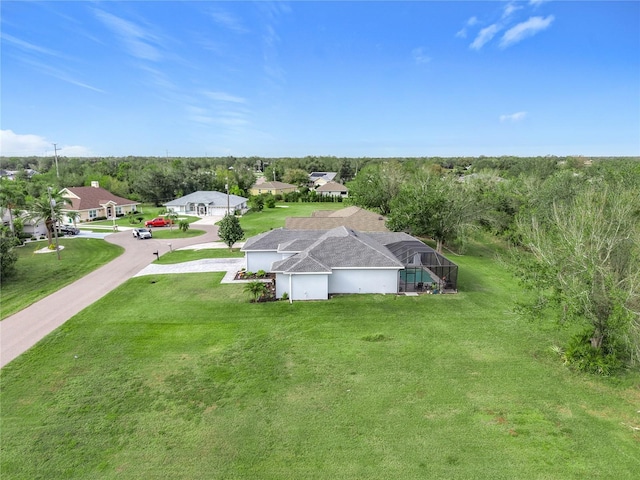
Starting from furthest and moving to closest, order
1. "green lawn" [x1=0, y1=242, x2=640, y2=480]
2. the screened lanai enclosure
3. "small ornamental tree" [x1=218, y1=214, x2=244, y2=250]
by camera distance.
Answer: "small ornamental tree" [x1=218, y1=214, x2=244, y2=250] → the screened lanai enclosure → "green lawn" [x1=0, y1=242, x2=640, y2=480]

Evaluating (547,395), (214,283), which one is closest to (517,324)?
(547,395)

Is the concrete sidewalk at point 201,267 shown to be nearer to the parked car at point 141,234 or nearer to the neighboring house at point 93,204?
the parked car at point 141,234

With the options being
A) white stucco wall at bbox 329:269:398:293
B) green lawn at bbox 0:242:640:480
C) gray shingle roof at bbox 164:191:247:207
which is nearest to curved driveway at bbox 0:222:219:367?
green lawn at bbox 0:242:640:480

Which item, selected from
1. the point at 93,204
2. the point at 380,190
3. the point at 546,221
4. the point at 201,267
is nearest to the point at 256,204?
the point at 93,204

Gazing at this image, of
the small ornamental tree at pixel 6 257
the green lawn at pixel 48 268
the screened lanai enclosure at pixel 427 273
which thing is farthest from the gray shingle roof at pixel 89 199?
the screened lanai enclosure at pixel 427 273

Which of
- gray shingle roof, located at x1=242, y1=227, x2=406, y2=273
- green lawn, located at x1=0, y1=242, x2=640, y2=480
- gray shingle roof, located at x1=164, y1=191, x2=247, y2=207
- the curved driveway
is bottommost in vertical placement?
green lawn, located at x1=0, y1=242, x2=640, y2=480

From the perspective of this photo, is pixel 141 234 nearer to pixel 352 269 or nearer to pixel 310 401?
pixel 352 269

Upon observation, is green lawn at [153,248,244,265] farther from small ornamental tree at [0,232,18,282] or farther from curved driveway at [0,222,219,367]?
small ornamental tree at [0,232,18,282]
